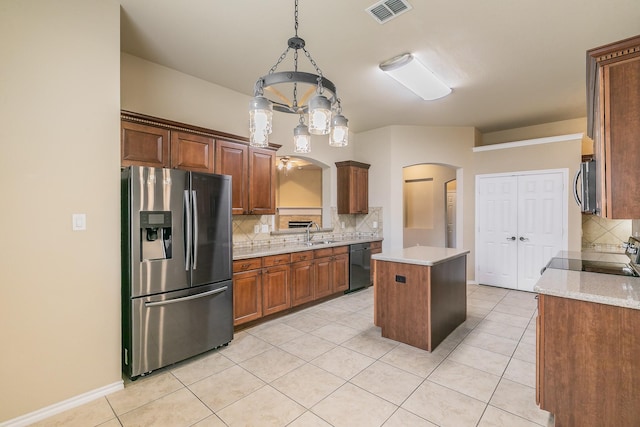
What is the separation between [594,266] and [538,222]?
2.60 m

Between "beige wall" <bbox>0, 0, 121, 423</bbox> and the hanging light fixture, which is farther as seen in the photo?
the hanging light fixture

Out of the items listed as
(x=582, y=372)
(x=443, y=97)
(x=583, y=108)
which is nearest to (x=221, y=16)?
(x=443, y=97)

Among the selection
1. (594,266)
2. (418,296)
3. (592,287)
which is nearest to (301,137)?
(418,296)

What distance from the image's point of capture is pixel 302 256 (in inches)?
160

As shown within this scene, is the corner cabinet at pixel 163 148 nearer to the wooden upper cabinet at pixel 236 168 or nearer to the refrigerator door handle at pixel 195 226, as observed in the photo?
the wooden upper cabinet at pixel 236 168

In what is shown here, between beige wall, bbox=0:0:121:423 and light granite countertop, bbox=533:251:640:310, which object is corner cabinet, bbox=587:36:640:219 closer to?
light granite countertop, bbox=533:251:640:310

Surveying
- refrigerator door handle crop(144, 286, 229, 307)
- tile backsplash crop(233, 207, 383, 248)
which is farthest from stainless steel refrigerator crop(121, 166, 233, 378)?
tile backsplash crop(233, 207, 383, 248)

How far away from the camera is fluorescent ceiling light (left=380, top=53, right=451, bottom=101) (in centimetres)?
312

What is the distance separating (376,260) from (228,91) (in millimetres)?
2914

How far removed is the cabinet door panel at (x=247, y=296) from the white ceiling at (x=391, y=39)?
7.80ft

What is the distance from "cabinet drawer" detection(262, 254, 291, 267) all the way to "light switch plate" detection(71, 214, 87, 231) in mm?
1795

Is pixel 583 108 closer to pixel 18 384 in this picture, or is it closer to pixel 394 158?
pixel 394 158

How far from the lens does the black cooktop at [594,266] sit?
2341mm

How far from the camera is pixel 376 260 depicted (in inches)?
129
